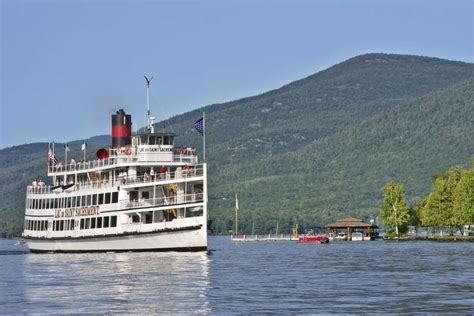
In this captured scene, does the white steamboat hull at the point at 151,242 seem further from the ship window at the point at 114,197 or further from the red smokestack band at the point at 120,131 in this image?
→ the red smokestack band at the point at 120,131

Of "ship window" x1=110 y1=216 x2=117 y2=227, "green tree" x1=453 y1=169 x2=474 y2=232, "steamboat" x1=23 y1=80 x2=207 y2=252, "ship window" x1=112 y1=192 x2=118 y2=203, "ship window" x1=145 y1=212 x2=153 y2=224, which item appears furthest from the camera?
"green tree" x1=453 y1=169 x2=474 y2=232

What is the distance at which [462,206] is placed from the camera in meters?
177

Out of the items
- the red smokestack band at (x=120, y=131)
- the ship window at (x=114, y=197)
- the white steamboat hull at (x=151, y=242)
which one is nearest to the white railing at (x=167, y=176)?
the ship window at (x=114, y=197)

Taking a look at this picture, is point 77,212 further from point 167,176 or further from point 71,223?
point 167,176

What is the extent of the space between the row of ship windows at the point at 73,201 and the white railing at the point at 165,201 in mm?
1902

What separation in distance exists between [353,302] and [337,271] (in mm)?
26337

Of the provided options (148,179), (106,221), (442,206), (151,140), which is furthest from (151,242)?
(442,206)

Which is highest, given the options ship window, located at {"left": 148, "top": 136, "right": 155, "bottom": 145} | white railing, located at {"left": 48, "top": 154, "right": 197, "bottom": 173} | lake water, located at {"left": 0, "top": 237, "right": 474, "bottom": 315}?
ship window, located at {"left": 148, "top": 136, "right": 155, "bottom": 145}

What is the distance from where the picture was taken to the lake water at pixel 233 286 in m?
57.3

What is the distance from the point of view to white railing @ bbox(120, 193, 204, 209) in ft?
354

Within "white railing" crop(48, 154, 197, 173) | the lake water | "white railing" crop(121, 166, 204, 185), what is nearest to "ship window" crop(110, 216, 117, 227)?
"white railing" crop(121, 166, 204, 185)

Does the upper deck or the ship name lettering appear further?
the ship name lettering

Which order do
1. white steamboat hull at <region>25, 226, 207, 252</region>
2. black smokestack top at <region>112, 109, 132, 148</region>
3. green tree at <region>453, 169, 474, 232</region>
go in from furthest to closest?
1. green tree at <region>453, 169, 474, 232</region>
2. black smokestack top at <region>112, 109, 132, 148</region>
3. white steamboat hull at <region>25, 226, 207, 252</region>

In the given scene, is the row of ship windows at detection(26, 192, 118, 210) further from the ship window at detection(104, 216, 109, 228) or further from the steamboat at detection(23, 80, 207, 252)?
the ship window at detection(104, 216, 109, 228)
